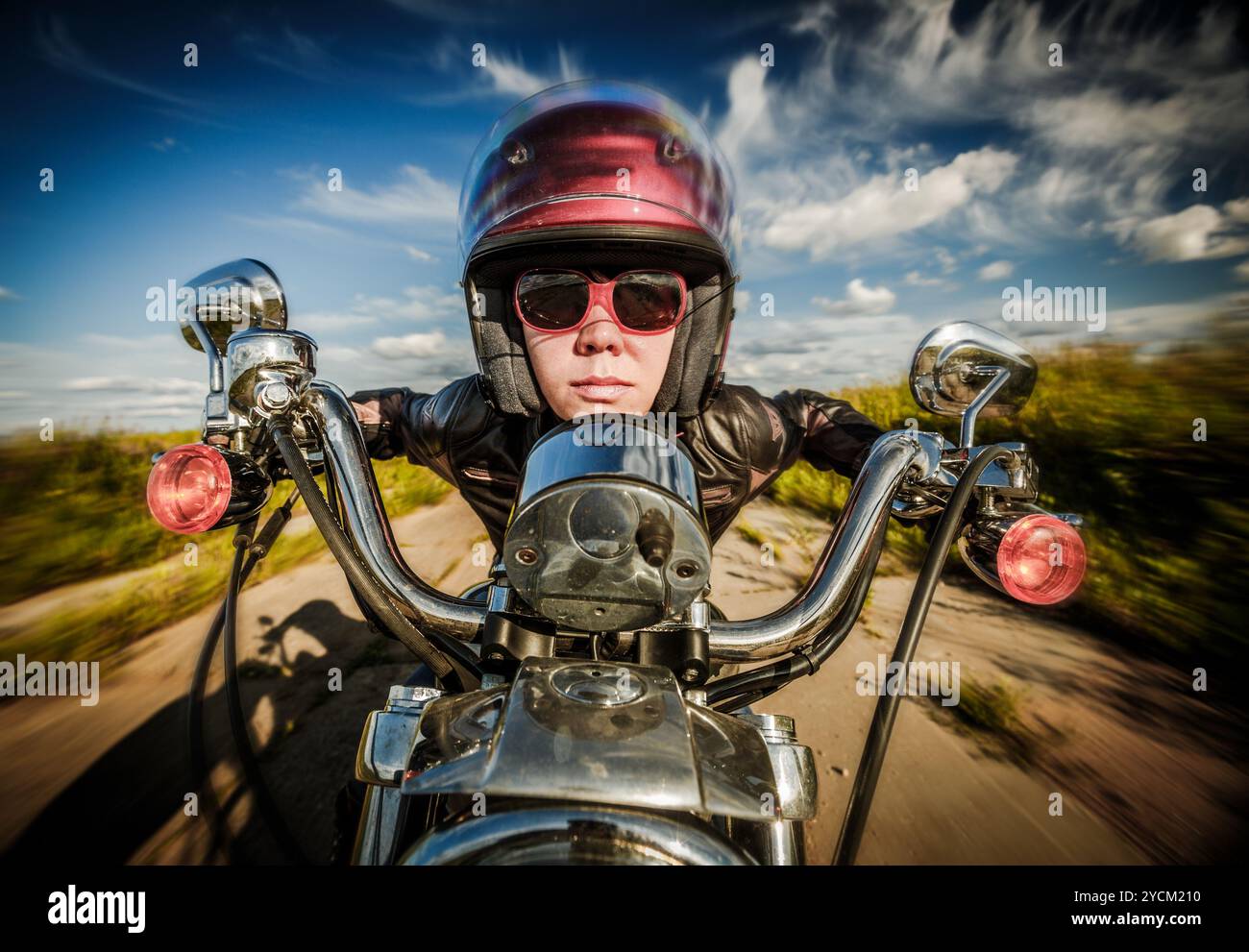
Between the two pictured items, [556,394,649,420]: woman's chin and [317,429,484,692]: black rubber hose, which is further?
[556,394,649,420]: woman's chin

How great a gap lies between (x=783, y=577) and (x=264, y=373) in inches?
175

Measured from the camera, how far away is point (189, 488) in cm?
90

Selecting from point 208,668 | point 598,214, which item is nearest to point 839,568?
point 598,214

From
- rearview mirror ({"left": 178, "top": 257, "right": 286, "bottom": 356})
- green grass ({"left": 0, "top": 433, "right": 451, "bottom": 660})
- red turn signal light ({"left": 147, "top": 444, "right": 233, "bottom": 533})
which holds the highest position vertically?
rearview mirror ({"left": 178, "top": 257, "right": 286, "bottom": 356})

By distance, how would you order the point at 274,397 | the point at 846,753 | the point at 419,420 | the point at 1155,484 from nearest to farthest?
the point at 274,397 → the point at 419,420 → the point at 846,753 → the point at 1155,484

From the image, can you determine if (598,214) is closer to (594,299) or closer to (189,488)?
(594,299)

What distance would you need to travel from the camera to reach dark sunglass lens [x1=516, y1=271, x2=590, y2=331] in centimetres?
144

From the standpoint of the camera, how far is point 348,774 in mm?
2352

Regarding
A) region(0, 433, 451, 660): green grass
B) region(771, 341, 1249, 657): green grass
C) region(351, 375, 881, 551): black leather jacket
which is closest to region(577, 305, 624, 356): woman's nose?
region(351, 375, 881, 551): black leather jacket

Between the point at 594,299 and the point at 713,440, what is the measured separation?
0.75 metres

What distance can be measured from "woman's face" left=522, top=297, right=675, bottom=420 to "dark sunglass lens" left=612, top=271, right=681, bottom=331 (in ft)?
0.11

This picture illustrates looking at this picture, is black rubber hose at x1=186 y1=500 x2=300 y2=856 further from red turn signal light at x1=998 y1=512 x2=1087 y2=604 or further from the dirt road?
red turn signal light at x1=998 y1=512 x2=1087 y2=604
